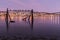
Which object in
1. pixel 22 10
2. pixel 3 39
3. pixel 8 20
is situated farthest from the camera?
pixel 22 10

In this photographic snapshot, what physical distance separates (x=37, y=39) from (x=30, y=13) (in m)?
63.5

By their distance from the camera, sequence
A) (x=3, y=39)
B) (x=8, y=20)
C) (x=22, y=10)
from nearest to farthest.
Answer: (x=3, y=39) < (x=8, y=20) < (x=22, y=10)

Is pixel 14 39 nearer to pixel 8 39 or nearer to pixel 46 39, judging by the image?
pixel 8 39

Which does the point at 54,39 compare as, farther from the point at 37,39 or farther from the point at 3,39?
the point at 3,39

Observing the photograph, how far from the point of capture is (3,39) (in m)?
46.3

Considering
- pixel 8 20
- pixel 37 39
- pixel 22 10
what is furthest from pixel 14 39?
pixel 22 10

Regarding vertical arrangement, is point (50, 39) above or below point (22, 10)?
below

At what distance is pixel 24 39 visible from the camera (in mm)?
47062

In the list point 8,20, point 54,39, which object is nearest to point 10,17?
point 8,20

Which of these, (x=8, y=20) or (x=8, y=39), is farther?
(x=8, y=20)

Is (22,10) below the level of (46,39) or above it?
above

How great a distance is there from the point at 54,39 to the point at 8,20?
6122 centimetres

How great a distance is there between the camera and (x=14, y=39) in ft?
153

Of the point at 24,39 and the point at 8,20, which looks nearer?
the point at 24,39
